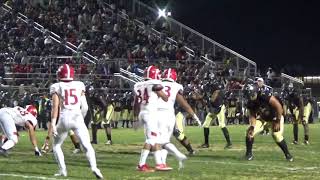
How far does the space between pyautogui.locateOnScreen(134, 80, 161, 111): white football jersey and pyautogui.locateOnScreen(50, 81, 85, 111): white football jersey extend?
1702 mm

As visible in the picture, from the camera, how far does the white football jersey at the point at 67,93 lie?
10891 millimetres

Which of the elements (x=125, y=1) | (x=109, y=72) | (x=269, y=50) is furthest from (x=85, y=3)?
(x=269, y=50)

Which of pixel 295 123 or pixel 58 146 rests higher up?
pixel 295 123

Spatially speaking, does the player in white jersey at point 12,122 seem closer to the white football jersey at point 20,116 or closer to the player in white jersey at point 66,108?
the white football jersey at point 20,116

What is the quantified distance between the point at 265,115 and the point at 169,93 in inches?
115

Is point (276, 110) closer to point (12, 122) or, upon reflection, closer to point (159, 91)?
point (159, 91)

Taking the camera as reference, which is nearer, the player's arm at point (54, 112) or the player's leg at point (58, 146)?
the player's arm at point (54, 112)

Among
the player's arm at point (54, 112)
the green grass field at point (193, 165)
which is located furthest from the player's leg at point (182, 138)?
the player's arm at point (54, 112)

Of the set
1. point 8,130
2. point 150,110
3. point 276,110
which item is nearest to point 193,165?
point 150,110

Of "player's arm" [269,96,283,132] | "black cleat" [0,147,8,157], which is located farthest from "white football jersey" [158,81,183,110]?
"black cleat" [0,147,8,157]

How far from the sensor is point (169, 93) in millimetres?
12812

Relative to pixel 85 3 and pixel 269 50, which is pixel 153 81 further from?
pixel 269 50

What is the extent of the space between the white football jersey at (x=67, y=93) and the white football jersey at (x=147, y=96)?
1702 mm

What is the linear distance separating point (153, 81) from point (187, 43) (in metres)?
31.5
